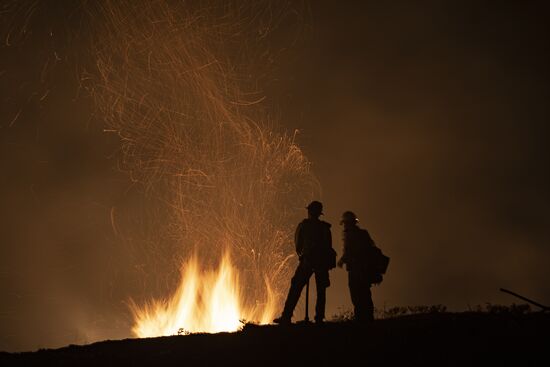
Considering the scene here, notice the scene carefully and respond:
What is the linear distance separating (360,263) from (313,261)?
97 centimetres

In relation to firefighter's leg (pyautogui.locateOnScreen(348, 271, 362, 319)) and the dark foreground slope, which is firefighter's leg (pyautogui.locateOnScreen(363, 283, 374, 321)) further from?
the dark foreground slope

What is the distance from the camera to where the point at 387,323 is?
31.1 feet

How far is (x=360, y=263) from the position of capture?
1068cm

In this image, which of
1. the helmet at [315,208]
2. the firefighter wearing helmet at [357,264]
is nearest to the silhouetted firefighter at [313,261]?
the helmet at [315,208]

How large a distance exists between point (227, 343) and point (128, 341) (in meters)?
2.37

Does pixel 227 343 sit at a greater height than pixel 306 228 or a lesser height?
lesser

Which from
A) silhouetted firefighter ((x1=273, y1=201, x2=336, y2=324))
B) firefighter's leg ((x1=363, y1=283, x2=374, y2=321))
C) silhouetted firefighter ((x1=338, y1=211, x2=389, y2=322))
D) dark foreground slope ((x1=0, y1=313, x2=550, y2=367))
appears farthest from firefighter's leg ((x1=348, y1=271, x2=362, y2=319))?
dark foreground slope ((x1=0, y1=313, x2=550, y2=367))

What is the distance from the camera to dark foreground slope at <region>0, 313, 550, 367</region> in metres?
7.48

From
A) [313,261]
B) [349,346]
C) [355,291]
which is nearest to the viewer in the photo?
[349,346]

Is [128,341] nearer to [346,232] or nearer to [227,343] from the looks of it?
[227,343]

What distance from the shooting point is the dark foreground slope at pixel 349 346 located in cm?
748

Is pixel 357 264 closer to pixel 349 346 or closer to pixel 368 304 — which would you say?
pixel 368 304

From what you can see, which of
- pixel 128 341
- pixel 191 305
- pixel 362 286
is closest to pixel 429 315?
pixel 362 286

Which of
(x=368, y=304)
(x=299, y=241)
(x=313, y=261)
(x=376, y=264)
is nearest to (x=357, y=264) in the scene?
(x=376, y=264)
